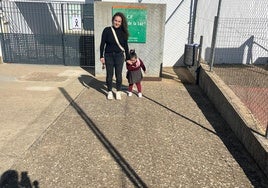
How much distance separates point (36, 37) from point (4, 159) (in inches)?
252

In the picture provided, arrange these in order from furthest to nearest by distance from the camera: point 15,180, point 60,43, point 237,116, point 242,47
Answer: point 242,47, point 60,43, point 237,116, point 15,180

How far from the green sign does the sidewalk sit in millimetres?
1708

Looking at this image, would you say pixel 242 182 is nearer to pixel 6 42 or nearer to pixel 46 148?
pixel 46 148

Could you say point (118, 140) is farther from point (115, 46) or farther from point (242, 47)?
point (242, 47)

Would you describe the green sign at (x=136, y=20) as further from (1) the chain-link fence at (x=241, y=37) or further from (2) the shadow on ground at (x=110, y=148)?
(2) the shadow on ground at (x=110, y=148)

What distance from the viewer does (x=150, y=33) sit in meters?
8.22

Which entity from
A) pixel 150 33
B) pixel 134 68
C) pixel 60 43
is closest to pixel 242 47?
pixel 150 33

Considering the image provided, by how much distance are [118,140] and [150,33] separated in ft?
14.2

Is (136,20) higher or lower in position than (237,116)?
higher

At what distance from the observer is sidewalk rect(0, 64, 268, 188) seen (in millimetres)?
3773

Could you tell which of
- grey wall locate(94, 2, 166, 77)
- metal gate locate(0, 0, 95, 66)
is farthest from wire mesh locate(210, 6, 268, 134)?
metal gate locate(0, 0, 95, 66)

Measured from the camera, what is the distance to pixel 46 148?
4.41 metres

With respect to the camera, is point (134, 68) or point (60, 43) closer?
point (134, 68)

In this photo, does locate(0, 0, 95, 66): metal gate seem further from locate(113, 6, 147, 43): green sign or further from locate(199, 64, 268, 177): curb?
locate(199, 64, 268, 177): curb
